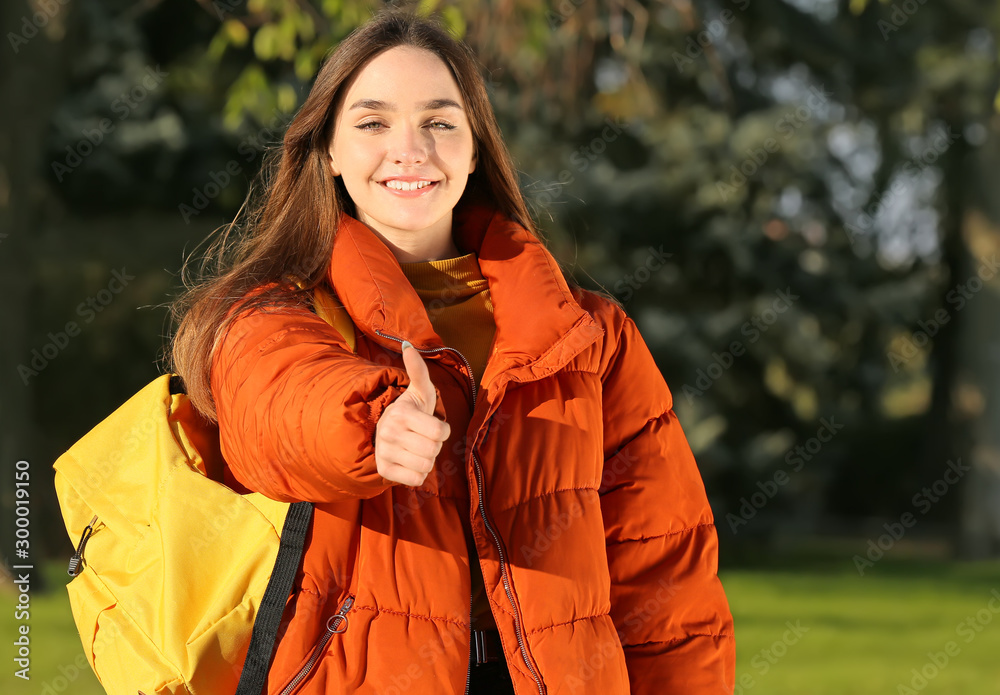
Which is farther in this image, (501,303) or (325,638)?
(501,303)

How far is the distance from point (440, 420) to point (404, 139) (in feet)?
2.37

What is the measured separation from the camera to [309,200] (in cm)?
223

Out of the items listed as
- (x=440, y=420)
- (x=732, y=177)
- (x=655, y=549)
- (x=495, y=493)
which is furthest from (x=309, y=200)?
(x=732, y=177)

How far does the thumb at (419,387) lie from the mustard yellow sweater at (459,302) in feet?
1.58

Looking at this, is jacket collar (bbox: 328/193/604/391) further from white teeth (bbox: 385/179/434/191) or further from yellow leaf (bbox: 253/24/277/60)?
yellow leaf (bbox: 253/24/277/60)

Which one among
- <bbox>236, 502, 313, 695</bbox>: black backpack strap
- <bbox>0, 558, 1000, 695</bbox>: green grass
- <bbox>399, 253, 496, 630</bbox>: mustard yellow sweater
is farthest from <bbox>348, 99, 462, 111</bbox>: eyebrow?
<bbox>0, 558, 1000, 695</bbox>: green grass

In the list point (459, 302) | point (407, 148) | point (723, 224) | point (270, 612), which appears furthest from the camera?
point (723, 224)

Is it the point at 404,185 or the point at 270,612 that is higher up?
the point at 404,185

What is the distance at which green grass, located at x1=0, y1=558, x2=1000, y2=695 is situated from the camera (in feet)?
19.0

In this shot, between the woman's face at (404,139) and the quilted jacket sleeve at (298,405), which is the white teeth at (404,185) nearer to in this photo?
the woman's face at (404,139)

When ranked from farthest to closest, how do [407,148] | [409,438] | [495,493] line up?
[407,148] < [495,493] < [409,438]

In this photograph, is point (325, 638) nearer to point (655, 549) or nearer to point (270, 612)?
point (270, 612)

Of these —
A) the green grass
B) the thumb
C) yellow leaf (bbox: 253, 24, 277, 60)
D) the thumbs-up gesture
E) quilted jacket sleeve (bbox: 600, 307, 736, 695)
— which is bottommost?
the green grass

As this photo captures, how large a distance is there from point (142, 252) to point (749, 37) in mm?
5479
